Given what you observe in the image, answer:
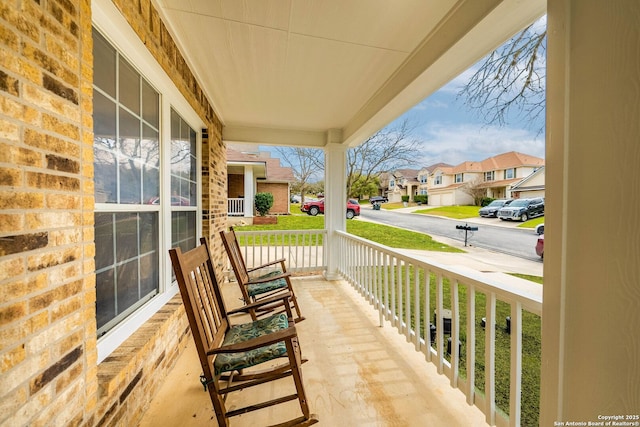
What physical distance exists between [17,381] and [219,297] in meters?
1.10

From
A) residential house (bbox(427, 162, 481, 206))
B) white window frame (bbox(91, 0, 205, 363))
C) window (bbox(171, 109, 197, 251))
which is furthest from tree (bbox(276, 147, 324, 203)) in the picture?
white window frame (bbox(91, 0, 205, 363))

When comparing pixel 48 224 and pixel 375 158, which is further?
pixel 375 158

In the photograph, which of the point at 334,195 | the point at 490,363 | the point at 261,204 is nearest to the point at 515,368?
the point at 490,363

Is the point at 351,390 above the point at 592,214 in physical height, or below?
below

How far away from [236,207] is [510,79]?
967cm

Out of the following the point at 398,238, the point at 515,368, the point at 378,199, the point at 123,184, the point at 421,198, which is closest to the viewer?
the point at 515,368

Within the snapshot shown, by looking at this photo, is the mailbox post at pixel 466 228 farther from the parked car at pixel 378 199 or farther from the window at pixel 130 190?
the window at pixel 130 190

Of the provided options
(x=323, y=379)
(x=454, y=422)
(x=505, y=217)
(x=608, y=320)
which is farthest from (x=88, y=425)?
(x=505, y=217)

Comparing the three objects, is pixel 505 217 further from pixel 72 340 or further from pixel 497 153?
pixel 72 340

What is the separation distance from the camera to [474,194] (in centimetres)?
204

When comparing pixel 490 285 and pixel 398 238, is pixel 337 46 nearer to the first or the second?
pixel 490 285

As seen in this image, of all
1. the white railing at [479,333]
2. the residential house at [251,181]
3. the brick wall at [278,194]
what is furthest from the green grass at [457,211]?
the brick wall at [278,194]

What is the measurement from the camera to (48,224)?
0.89 metres

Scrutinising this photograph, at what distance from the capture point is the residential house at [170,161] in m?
0.77
